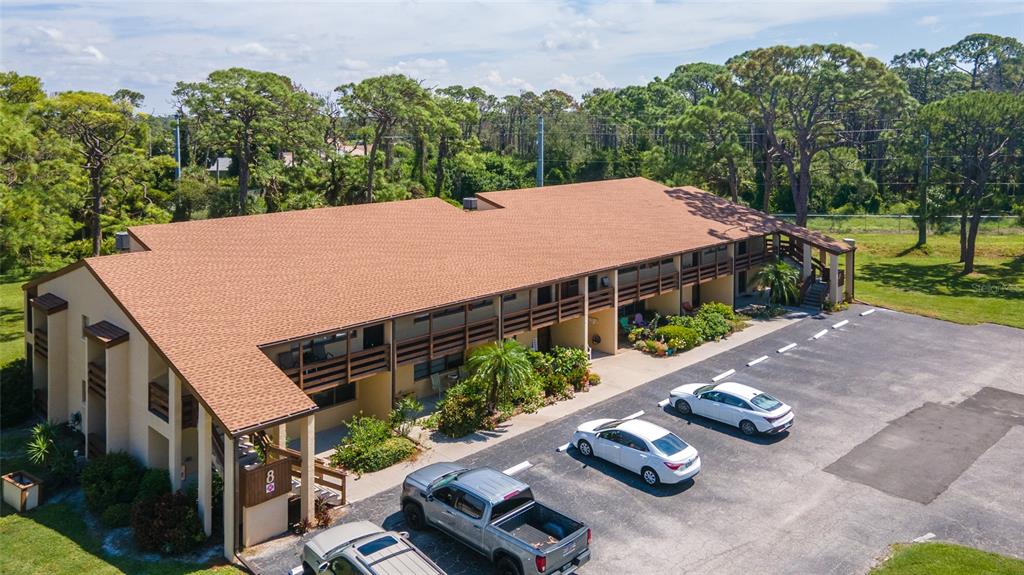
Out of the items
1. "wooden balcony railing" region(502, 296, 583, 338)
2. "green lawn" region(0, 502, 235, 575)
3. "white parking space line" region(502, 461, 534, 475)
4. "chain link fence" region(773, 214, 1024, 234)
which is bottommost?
"green lawn" region(0, 502, 235, 575)

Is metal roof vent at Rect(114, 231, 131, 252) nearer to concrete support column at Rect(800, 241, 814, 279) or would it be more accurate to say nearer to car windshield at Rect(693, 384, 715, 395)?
car windshield at Rect(693, 384, 715, 395)

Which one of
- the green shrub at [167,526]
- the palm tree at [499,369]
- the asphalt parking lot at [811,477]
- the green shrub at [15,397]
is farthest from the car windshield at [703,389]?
the green shrub at [15,397]

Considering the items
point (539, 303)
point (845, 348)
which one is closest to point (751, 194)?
point (845, 348)

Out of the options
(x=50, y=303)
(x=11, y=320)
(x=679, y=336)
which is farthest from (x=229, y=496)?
(x=11, y=320)

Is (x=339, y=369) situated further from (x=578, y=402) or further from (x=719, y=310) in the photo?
(x=719, y=310)

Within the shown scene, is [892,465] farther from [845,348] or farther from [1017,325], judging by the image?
[1017,325]

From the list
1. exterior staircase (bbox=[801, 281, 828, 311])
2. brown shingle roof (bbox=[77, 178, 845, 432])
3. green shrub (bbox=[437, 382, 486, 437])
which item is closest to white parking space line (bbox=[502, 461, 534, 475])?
green shrub (bbox=[437, 382, 486, 437])
